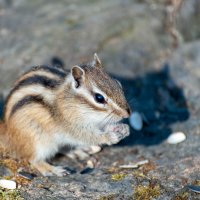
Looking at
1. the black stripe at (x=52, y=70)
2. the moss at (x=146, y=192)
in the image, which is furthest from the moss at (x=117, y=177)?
the black stripe at (x=52, y=70)

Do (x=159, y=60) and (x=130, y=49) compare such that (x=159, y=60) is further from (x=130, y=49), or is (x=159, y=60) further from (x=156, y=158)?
(x=156, y=158)

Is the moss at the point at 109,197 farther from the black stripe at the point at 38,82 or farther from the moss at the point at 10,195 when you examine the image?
the black stripe at the point at 38,82

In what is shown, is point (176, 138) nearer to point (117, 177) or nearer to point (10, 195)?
point (117, 177)

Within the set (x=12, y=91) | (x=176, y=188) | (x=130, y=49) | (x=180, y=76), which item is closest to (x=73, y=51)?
(x=130, y=49)

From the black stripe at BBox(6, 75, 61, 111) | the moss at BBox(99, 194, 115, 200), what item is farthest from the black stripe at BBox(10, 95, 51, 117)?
the moss at BBox(99, 194, 115, 200)

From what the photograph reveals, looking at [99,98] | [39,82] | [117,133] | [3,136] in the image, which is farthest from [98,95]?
[3,136]
